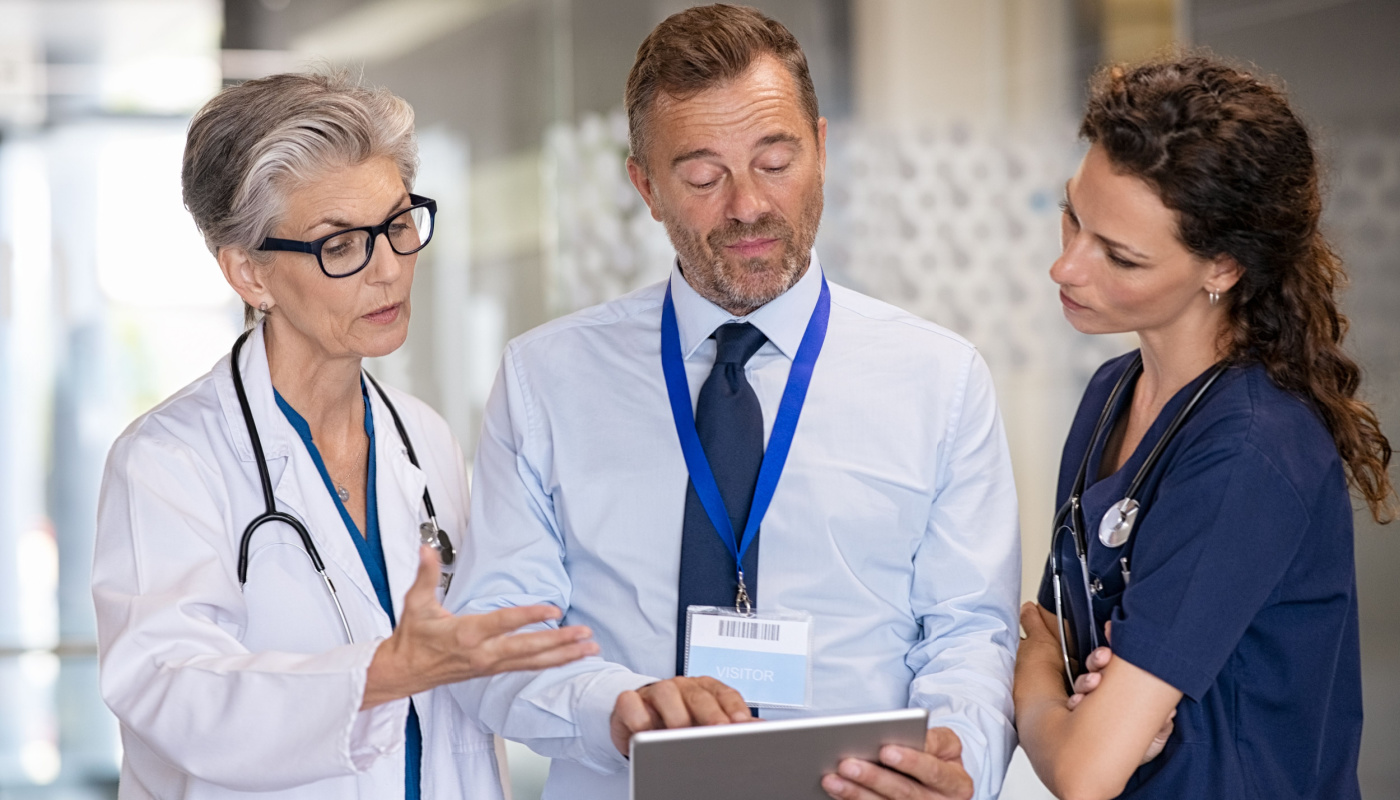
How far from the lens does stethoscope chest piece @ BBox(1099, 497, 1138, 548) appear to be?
1.97 meters

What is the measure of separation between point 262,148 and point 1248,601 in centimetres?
173

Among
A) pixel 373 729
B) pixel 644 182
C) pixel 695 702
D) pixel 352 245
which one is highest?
pixel 644 182

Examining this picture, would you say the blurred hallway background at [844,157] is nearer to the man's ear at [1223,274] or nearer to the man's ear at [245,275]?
the man's ear at [245,275]

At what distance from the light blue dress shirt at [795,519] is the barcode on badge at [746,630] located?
0.29 feet

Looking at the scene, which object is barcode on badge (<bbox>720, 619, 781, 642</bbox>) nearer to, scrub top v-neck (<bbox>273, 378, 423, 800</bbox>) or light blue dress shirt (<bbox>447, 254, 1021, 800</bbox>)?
light blue dress shirt (<bbox>447, 254, 1021, 800</bbox>)

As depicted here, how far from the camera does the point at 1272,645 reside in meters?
1.91

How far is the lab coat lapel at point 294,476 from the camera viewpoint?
2.23 metres

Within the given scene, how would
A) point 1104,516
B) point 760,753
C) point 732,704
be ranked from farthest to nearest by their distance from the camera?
point 1104,516, point 732,704, point 760,753

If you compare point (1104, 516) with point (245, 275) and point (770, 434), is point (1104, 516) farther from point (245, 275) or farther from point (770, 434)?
point (245, 275)

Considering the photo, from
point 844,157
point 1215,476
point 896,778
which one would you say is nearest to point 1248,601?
point 1215,476

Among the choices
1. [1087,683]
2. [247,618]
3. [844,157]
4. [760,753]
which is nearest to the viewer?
[760,753]

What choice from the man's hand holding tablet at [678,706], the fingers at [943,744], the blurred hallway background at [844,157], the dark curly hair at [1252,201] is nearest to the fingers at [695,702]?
the man's hand holding tablet at [678,706]

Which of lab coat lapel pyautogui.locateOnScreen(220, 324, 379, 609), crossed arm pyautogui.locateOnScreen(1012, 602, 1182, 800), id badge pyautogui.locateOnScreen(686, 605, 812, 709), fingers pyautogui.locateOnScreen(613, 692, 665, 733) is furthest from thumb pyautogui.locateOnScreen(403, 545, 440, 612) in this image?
crossed arm pyautogui.locateOnScreen(1012, 602, 1182, 800)

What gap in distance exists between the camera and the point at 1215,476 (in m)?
1.86
